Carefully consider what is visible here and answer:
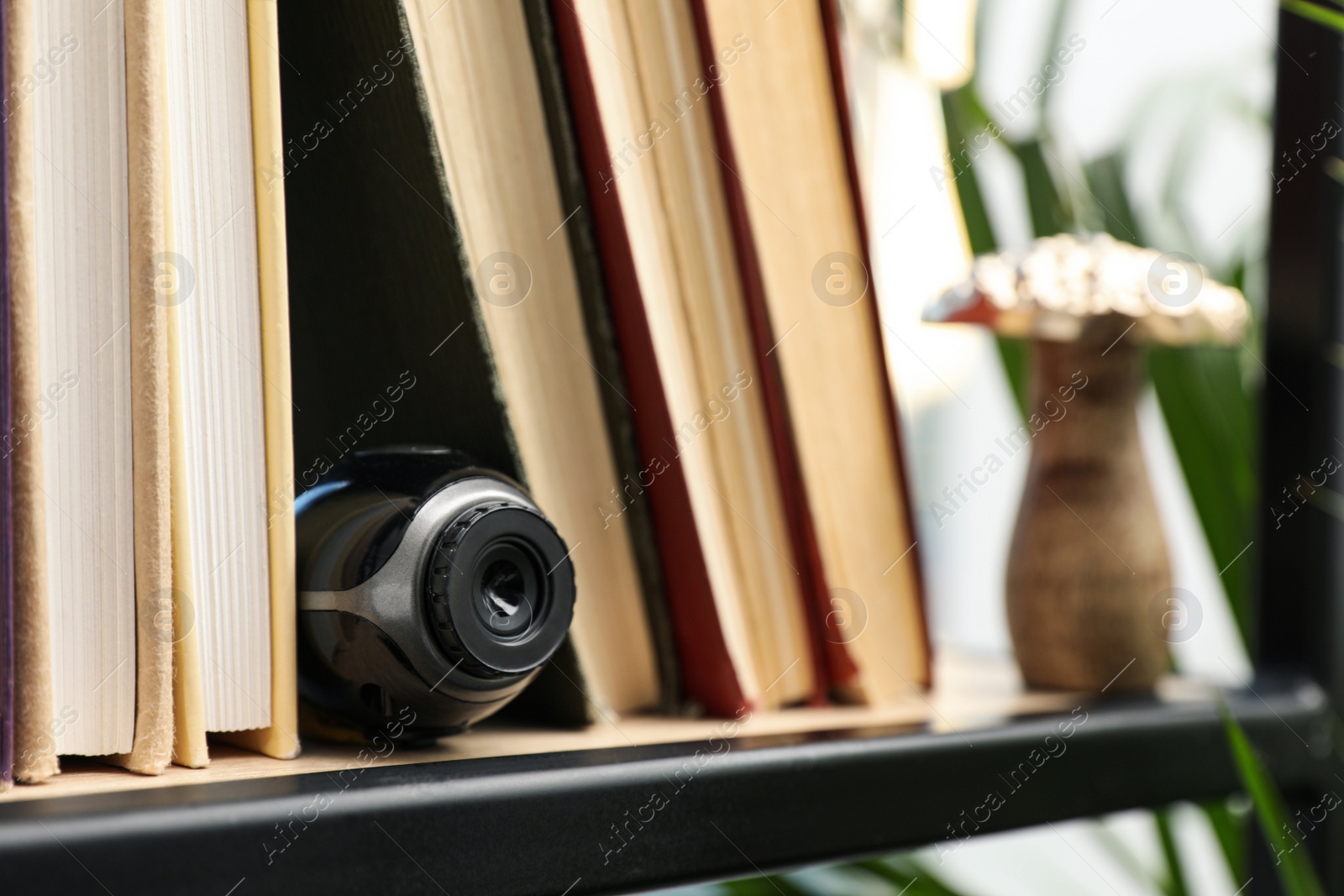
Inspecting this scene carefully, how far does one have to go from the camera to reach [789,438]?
1.36ft

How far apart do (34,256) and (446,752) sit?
0.62 ft

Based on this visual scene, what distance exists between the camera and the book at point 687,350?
38 centimetres

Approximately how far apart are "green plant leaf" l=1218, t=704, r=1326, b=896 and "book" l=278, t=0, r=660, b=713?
24 cm

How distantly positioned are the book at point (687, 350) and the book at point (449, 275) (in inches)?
0.8

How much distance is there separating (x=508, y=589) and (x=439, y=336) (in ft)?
0.31

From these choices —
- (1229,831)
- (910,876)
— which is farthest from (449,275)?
(1229,831)

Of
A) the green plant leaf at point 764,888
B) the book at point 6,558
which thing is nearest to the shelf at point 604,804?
the book at point 6,558

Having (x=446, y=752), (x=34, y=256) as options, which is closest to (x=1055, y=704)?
(x=446, y=752)

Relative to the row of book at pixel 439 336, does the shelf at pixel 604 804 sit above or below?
below

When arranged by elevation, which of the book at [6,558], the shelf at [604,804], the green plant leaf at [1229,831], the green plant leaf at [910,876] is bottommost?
the green plant leaf at [1229,831]

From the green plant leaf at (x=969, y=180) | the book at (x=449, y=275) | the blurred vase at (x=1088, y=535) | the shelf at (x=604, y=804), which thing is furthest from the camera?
the green plant leaf at (x=969, y=180)

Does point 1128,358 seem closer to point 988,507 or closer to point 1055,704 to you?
point 1055,704

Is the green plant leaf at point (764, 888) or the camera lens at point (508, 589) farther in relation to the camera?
the green plant leaf at point (764, 888)

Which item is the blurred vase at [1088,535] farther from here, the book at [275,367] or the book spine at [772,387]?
the book at [275,367]
